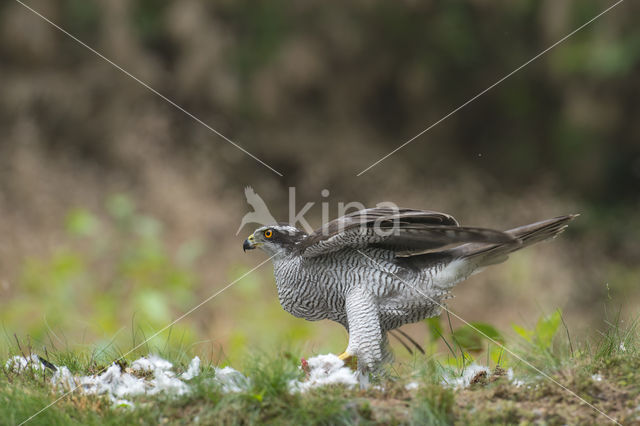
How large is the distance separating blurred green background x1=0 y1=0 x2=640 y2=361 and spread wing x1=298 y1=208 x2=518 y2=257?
3270 mm

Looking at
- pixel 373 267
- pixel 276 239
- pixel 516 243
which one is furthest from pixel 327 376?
pixel 516 243

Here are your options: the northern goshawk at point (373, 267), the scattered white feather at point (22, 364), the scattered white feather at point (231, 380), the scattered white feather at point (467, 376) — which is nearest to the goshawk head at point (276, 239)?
the northern goshawk at point (373, 267)

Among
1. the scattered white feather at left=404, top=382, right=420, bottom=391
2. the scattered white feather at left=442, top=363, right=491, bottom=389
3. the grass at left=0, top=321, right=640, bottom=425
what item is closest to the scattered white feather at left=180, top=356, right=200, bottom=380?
the grass at left=0, top=321, right=640, bottom=425

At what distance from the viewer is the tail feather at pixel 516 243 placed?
3.23 m

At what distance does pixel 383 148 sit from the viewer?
8992 mm

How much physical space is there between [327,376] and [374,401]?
1.04ft

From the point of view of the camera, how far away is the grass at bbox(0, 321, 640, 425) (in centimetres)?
244

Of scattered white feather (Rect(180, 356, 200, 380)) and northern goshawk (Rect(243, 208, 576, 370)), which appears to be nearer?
scattered white feather (Rect(180, 356, 200, 380))

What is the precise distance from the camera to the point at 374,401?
102 inches

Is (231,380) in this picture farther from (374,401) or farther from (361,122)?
(361,122)

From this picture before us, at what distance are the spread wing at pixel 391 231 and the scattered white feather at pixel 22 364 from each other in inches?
53.4

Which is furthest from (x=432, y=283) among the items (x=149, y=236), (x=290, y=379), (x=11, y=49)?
(x=11, y=49)

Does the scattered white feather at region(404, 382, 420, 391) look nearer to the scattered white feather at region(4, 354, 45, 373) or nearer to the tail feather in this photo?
the tail feather

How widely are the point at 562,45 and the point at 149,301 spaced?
19.6ft
